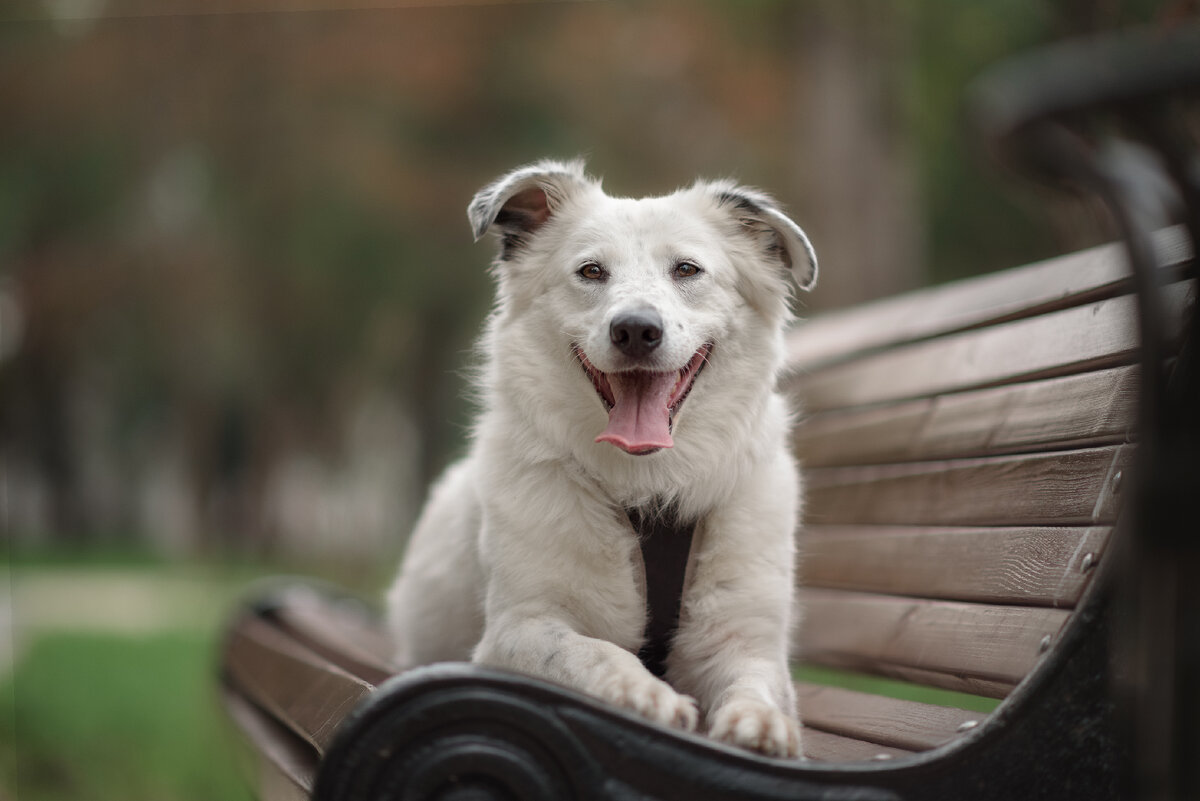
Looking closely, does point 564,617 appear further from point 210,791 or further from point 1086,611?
point 210,791

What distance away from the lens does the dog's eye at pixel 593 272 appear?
3.15 m

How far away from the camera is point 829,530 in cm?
425

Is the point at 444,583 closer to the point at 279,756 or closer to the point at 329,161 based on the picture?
the point at 279,756

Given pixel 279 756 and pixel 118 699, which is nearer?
pixel 279 756

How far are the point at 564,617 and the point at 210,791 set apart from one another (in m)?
3.81

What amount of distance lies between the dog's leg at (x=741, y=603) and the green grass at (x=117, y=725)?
2.18 meters

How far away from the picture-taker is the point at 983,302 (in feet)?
11.9

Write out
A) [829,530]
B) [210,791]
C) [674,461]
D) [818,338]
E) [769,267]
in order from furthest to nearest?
1. [210,791]
2. [818,338]
3. [829,530]
4. [769,267]
5. [674,461]

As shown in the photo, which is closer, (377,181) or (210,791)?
(210,791)

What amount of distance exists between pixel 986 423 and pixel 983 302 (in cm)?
Answer: 52

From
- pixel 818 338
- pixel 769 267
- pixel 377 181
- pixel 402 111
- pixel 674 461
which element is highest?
pixel 402 111

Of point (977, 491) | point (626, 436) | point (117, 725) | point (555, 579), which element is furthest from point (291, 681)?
point (117, 725)

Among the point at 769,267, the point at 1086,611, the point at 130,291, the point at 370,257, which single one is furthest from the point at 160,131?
the point at 1086,611

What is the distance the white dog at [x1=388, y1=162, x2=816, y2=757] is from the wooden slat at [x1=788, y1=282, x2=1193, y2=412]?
705mm
